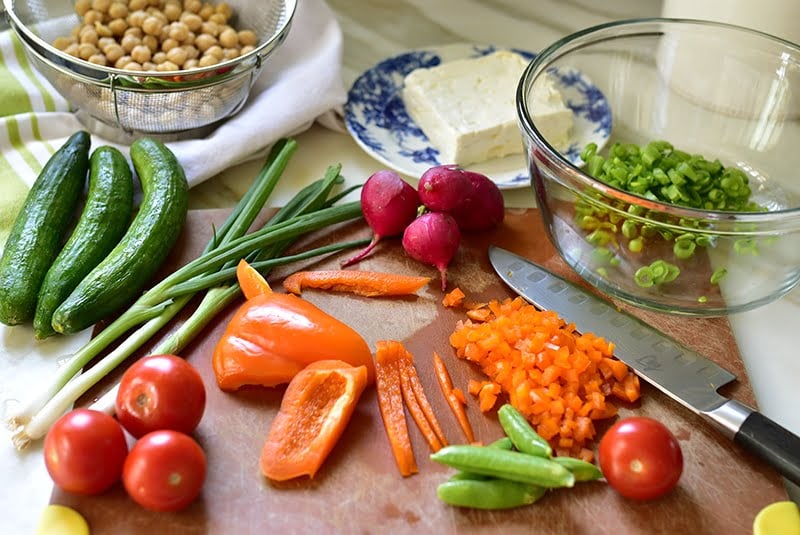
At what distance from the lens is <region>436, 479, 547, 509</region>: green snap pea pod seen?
138 cm

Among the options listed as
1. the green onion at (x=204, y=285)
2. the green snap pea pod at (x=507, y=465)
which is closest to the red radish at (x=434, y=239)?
the green onion at (x=204, y=285)

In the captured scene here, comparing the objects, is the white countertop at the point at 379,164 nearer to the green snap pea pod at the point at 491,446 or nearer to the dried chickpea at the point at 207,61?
the dried chickpea at the point at 207,61

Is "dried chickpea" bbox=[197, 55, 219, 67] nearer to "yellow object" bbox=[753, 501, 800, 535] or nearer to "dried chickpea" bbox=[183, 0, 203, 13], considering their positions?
"dried chickpea" bbox=[183, 0, 203, 13]

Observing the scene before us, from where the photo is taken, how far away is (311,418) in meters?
1.50

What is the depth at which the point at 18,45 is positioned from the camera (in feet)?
7.70

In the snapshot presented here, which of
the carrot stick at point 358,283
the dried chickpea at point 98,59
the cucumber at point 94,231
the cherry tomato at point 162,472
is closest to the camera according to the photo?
the cherry tomato at point 162,472

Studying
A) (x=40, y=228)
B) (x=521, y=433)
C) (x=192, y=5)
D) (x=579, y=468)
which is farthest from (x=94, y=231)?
(x=579, y=468)

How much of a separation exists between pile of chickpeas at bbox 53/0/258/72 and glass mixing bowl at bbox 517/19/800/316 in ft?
2.79

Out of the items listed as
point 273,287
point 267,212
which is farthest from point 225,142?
point 273,287

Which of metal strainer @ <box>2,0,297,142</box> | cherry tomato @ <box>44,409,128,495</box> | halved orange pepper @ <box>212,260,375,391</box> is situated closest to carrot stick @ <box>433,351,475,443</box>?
halved orange pepper @ <box>212,260,375,391</box>

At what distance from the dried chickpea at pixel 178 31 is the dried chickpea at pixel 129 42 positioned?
0.09 m

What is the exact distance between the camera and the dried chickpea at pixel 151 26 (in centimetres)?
221

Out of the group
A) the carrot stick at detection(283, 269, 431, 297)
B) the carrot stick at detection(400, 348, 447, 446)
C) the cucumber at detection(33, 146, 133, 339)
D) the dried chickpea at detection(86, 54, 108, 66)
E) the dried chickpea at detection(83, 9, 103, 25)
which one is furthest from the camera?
the dried chickpea at detection(83, 9, 103, 25)

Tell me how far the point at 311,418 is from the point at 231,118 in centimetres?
104
